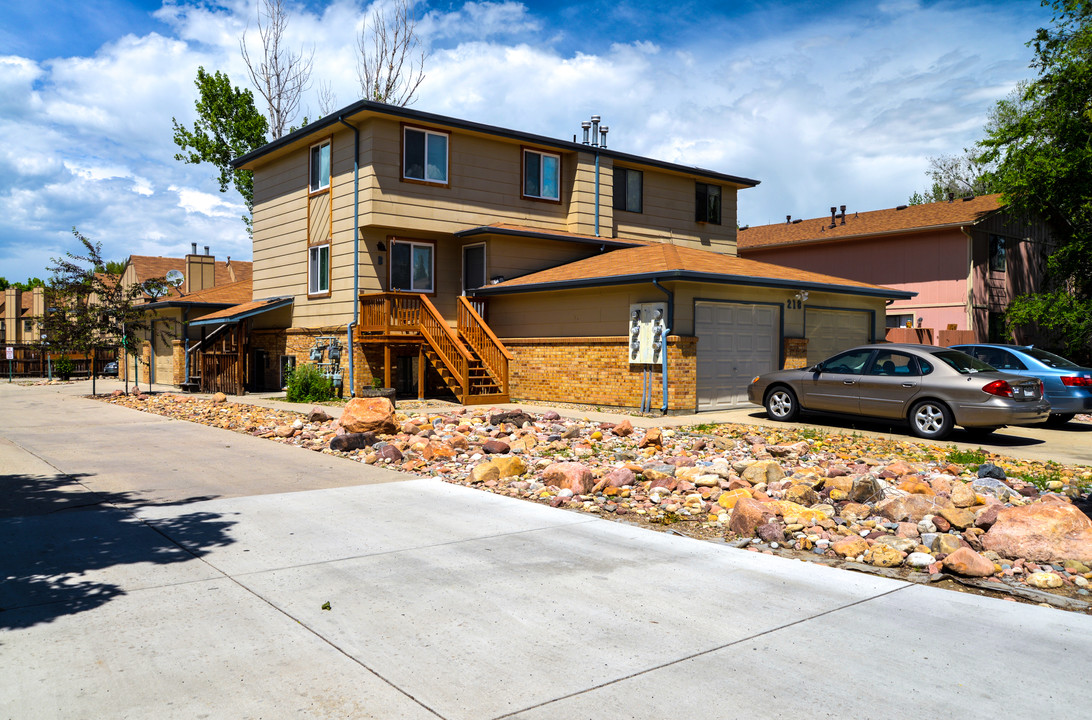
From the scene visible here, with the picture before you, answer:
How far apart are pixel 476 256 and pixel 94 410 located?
1038 cm

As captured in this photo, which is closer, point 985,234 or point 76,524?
point 76,524

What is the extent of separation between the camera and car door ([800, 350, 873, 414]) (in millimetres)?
13820

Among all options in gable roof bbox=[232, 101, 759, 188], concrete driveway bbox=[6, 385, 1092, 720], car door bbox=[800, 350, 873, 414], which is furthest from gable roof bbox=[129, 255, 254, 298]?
concrete driveway bbox=[6, 385, 1092, 720]

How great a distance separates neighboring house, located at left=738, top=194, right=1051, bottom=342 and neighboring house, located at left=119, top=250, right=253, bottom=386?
24.9m

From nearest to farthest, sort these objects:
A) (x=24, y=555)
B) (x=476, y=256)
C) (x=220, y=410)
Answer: (x=24, y=555), (x=220, y=410), (x=476, y=256)

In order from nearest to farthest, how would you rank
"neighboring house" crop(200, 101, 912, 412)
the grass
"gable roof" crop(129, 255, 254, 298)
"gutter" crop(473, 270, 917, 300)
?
the grass < "gutter" crop(473, 270, 917, 300) < "neighboring house" crop(200, 101, 912, 412) < "gable roof" crop(129, 255, 254, 298)

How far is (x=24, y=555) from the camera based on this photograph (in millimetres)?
5977

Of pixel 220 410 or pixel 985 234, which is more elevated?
pixel 985 234

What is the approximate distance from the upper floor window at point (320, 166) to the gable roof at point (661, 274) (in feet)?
17.6

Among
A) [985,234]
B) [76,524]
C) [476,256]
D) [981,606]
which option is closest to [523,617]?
[981,606]

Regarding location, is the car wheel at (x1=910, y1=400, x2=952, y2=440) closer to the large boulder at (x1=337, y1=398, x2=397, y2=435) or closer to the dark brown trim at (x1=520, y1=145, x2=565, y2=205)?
the large boulder at (x1=337, y1=398, x2=397, y2=435)

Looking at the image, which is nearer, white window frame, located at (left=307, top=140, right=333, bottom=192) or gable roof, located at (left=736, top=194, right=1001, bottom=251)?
white window frame, located at (left=307, top=140, right=333, bottom=192)

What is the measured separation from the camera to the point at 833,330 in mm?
20062

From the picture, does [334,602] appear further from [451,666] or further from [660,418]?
[660,418]
